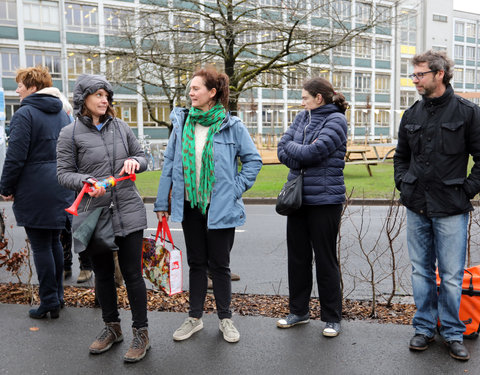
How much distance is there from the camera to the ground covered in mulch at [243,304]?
4430 mm

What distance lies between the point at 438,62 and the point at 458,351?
6.52 feet

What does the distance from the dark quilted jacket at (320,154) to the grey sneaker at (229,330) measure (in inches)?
44.0

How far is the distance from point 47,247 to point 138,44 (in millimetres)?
16189

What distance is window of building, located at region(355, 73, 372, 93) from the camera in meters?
59.6

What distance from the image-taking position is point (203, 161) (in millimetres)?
3854

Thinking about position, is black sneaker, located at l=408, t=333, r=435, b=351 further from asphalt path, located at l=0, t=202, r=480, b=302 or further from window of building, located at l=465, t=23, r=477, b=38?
window of building, located at l=465, t=23, r=477, b=38

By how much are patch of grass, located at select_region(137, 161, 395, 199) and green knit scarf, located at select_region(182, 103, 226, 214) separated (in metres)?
8.31

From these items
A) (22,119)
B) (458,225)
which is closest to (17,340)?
(22,119)

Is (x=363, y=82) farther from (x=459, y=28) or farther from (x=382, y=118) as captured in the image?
(x=459, y=28)

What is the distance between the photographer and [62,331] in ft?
13.4

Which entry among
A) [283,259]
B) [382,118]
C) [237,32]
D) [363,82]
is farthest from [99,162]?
[382,118]

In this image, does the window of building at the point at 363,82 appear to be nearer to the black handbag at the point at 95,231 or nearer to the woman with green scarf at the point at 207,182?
the woman with green scarf at the point at 207,182

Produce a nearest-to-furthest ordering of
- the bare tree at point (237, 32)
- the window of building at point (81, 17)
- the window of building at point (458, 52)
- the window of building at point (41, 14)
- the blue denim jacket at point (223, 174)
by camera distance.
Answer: the blue denim jacket at point (223, 174) < the bare tree at point (237, 32) < the window of building at point (41, 14) < the window of building at point (81, 17) < the window of building at point (458, 52)

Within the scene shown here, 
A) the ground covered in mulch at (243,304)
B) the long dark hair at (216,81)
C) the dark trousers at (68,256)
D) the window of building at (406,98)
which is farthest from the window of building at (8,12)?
the window of building at (406,98)
